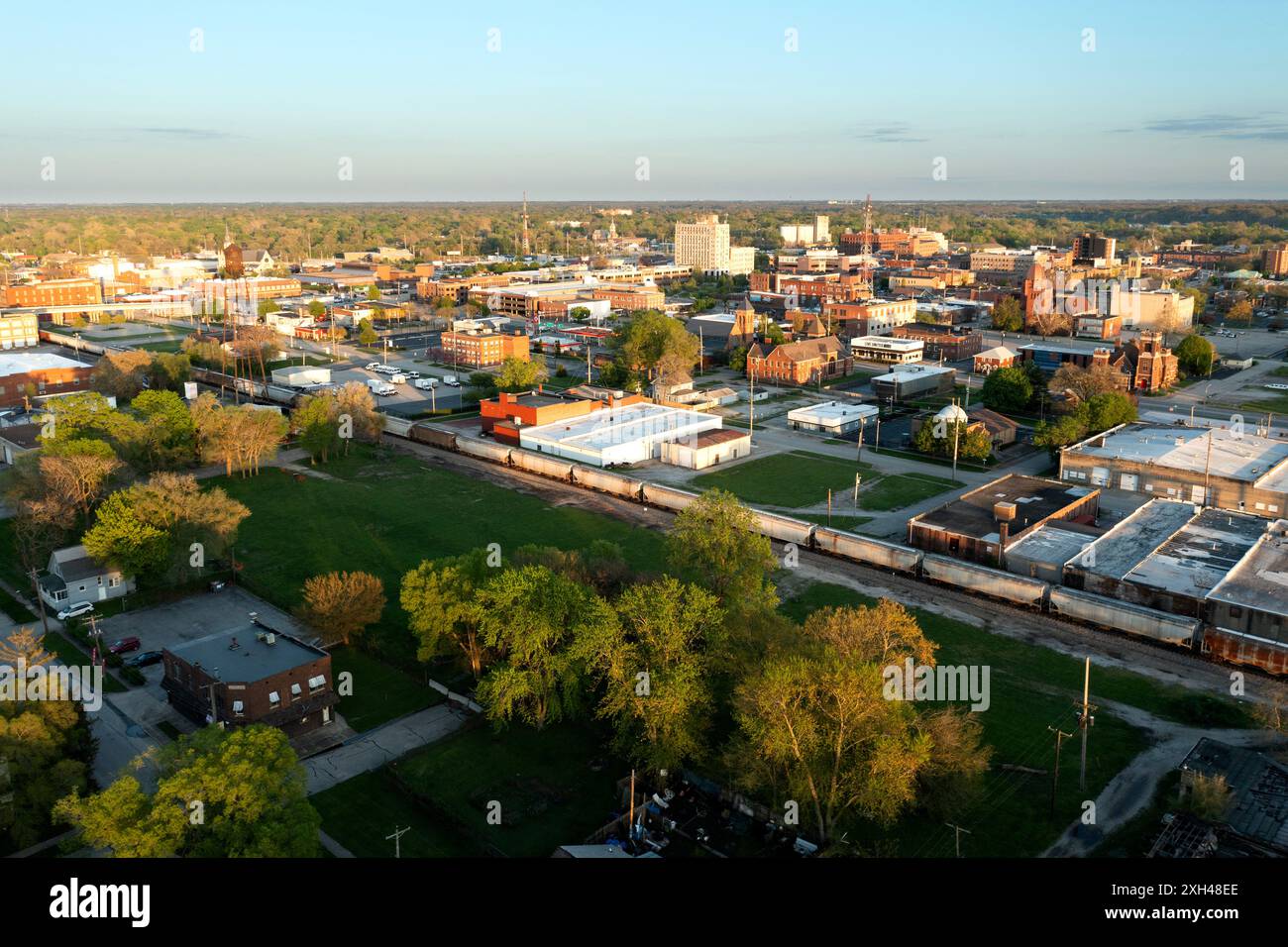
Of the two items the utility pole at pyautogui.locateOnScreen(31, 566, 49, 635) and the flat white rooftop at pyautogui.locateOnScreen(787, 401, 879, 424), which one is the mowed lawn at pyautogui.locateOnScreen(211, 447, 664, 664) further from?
the flat white rooftop at pyautogui.locateOnScreen(787, 401, 879, 424)

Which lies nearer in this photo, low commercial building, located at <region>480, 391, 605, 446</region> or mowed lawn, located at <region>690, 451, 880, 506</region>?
mowed lawn, located at <region>690, 451, 880, 506</region>

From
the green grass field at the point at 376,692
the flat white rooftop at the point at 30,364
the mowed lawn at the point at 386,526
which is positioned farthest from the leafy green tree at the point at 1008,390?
the flat white rooftop at the point at 30,364

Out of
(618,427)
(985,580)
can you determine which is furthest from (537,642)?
(618,427)

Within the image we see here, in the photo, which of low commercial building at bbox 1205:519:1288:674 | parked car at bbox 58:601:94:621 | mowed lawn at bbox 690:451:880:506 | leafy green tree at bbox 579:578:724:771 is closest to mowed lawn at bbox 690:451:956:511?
mowed lawn at bbox 690:451:880:506

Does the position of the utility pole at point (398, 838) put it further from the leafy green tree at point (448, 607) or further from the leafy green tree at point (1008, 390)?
the leafy green tree at point (1008, 390)

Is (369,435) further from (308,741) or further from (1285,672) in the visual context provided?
(1285,672)
